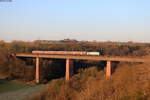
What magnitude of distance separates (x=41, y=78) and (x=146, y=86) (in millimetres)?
32961

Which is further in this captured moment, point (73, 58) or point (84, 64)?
point (84, 64)

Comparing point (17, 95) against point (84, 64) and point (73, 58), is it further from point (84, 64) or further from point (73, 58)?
point (84, 64)

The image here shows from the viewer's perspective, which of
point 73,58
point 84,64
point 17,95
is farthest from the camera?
point 84,64

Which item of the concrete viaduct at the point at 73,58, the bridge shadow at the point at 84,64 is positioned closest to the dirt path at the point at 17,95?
the concrete viaduct at the point at 73,58

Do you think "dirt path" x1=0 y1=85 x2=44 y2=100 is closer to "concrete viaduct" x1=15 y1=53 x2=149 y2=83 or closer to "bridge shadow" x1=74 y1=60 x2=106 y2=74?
"concrete viaduct" x1=15 y1=53 x2=149 y2=83

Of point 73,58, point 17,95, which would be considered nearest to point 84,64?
point 73,58

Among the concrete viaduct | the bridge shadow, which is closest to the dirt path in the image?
the concrete viaduct

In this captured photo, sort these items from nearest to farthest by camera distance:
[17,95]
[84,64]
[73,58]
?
[17,95] < [73,58] < [84,64]

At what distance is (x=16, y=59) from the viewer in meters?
49.4

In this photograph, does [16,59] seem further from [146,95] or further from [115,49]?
[146,95]

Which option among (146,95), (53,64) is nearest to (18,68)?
(53,64)

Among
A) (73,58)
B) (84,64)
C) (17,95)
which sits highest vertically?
(73,58)

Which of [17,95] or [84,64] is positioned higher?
[84,64]

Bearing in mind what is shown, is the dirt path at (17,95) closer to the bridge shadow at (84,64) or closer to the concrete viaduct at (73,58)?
the concrete viaduct at (73,58)
